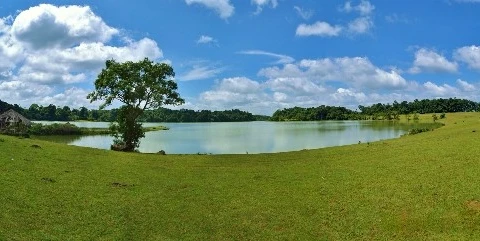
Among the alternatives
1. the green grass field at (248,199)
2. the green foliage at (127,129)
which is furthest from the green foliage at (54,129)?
the green grass field at (248,199)

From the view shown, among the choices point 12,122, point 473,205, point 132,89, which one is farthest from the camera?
point 12,122

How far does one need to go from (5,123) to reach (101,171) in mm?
63859

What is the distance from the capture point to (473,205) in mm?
16891

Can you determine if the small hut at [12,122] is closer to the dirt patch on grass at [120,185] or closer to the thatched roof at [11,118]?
the thatched roof at [11,118]

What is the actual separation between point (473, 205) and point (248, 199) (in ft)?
33.7

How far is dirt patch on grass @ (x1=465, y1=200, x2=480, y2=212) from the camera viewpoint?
16609mm

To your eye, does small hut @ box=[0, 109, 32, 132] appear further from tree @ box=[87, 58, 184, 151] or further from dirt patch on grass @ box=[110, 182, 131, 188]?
dirt patch on grass @ box=[110, 182, 131, 188]

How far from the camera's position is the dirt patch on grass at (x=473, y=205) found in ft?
54.5

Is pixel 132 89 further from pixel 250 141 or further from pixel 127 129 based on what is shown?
pixel 250 141

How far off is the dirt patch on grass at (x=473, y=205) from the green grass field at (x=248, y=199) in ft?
0.12

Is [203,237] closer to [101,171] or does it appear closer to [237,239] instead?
[237,239]

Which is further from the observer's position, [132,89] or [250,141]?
[250,141]

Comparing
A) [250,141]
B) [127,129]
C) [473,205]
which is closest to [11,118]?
[127,129]

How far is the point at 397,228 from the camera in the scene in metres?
16.0
